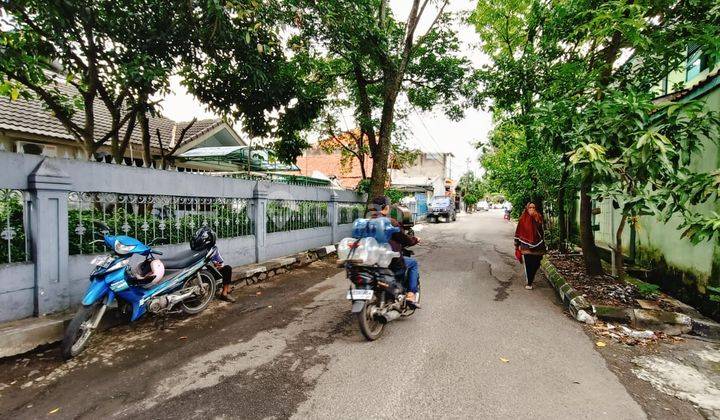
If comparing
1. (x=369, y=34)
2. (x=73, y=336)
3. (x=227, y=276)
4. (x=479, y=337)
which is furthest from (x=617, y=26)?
(x=73, y=336)

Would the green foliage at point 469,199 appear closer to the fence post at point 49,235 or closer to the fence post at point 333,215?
the fence post at point 333,215

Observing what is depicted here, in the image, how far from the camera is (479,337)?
15.1 ft

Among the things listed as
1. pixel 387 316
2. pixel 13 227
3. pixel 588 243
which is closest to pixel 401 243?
pixel 387 316

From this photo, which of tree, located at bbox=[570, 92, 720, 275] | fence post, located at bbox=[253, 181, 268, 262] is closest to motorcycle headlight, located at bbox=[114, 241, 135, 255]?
fence post, located at bbox=[253, 181, 268, 262]

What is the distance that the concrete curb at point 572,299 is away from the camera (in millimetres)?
5414

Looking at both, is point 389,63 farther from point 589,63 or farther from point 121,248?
point 121,248

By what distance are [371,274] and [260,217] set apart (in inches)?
179

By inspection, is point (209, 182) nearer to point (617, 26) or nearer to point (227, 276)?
point (227, 276)

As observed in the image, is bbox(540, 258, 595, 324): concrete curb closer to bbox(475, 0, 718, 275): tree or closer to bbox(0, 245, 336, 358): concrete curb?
bbox(475, 0, 718, 275): tree

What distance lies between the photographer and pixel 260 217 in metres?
8.38

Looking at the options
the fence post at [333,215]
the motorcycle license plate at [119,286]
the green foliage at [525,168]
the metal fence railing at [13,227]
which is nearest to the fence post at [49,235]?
the metal fence railing at [13,227]

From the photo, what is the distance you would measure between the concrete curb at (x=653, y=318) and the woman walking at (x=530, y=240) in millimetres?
1444

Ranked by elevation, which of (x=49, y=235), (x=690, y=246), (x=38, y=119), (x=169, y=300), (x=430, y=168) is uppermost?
(x=430, y=168)

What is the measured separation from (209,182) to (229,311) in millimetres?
2623
